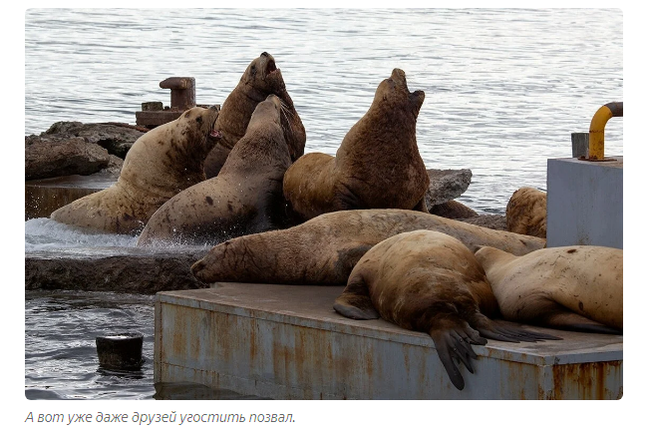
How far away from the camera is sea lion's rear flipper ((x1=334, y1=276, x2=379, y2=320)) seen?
6250mm

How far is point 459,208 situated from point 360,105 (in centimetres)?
1230

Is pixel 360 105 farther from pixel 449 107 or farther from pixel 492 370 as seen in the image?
pixel 492 370

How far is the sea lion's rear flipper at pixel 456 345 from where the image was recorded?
550 cm

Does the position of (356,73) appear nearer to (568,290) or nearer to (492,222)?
(492,222)

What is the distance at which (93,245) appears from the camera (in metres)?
10.4

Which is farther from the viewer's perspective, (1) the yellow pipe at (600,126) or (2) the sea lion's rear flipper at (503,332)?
(1) the yellow pipe at (600,126)

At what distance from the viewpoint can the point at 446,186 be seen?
11750mm

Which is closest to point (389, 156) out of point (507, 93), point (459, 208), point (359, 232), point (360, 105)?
point (359, 232)

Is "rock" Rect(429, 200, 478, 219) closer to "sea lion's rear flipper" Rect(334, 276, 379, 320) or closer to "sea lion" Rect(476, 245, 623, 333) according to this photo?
"sea lion's rear flipper" Rect(334, 276, 379, 320)

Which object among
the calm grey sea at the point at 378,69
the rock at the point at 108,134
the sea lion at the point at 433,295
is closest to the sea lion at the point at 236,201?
the sea lion at the point at 433,295

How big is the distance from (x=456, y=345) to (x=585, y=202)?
5.11 ft

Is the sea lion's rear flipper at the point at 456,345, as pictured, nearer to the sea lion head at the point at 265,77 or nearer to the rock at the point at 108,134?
the sea lion head at the point at 265,77

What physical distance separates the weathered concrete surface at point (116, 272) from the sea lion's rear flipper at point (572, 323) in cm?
336

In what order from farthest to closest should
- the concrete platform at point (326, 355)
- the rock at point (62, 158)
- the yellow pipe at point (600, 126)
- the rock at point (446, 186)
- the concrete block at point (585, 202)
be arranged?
the rock at point (62, 158)
the rock at point (446, 186)
the yellow pipe at point (600, 126)
the concrete block at point (585, 202)
the concrete platform at point (326, 355)
